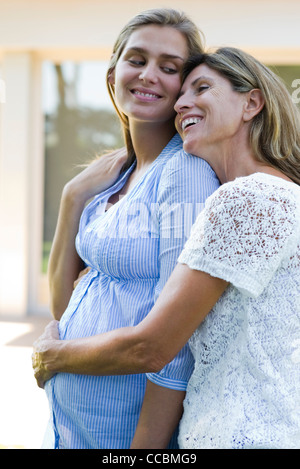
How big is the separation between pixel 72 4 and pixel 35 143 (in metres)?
1.74

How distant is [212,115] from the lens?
157 cm

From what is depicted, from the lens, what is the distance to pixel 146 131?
1.80 meters

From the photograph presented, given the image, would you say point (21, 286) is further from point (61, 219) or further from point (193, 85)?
point (193, 85)

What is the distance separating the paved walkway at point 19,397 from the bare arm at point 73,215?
1832 mm

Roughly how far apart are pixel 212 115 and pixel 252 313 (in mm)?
551

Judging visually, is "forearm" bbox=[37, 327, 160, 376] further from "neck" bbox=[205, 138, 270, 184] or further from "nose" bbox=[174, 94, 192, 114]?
"nose" bbox=[174, 94, 192, 114]

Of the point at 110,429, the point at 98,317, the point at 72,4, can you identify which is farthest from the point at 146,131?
the point at 72,4

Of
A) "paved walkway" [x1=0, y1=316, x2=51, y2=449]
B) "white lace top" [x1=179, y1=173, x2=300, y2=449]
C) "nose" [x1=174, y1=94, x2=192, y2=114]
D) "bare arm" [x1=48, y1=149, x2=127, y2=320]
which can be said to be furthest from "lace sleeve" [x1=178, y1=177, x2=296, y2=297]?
"paved walkway" [x1=0, y1=316, x2=51, y2=449]

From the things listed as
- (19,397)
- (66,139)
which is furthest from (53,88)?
(19,397)

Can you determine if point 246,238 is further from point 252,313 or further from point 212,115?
point 212,115

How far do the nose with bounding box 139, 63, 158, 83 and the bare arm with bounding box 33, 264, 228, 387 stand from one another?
25.1 inches

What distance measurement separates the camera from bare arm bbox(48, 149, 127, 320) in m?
2.03

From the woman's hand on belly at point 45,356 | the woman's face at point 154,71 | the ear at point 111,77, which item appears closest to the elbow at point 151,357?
the woman's hand on belly at point 45,356

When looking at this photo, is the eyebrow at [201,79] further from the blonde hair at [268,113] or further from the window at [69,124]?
the window at [69,124]
